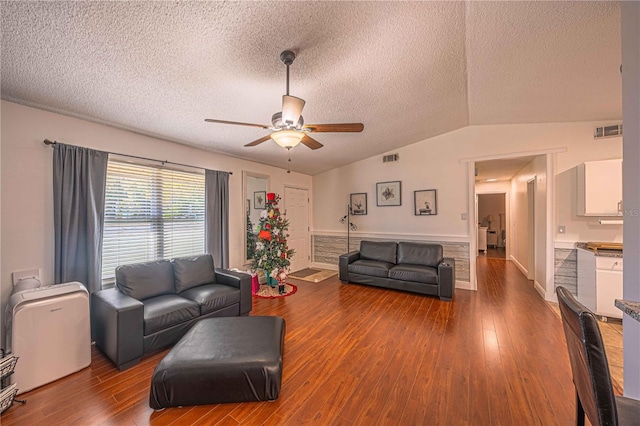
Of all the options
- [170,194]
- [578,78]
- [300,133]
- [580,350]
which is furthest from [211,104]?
[578,78]

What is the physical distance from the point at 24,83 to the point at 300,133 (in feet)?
7.83

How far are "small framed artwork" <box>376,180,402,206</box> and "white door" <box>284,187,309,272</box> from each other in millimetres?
1920

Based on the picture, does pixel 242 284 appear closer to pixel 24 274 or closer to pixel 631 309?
pixel 24 274

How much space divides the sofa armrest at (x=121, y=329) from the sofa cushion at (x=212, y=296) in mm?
626

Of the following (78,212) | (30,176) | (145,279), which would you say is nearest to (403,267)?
(145,279)

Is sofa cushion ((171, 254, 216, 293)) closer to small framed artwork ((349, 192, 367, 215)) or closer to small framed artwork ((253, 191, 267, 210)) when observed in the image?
small framed artwork ((253, 191, 267, 210))

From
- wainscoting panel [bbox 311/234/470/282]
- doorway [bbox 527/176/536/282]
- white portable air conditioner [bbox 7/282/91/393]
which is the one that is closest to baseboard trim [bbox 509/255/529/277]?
doorway [bbox 527/176/536/282]

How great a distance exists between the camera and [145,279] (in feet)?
9.29

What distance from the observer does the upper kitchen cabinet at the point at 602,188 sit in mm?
3238

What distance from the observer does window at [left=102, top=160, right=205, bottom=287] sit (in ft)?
9.78

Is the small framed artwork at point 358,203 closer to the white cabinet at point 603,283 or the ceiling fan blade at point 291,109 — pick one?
the white cabinet at point 603,283

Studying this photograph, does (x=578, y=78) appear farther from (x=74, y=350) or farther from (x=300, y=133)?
(x=74, y=350)

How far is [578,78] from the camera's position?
259cm

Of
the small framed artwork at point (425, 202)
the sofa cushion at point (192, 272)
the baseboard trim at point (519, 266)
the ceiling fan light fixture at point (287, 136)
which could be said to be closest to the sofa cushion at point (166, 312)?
the sofa cushion at point (192, 272)
